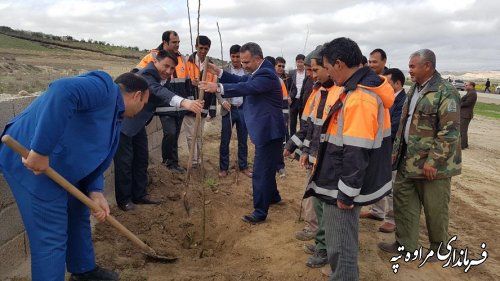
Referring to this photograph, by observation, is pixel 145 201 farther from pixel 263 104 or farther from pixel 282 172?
pixel 282 172

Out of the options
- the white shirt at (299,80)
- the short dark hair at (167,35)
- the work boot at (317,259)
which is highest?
the short dark hair at (167,35)

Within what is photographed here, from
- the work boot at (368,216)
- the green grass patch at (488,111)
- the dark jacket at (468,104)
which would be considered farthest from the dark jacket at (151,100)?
the green grass patch at (488,111)

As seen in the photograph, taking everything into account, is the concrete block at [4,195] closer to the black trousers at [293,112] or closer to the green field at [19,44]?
the black trousers at [293,112]

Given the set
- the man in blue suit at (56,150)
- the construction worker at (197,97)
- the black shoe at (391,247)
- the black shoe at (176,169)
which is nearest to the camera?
the man in blue suit at (56,150)

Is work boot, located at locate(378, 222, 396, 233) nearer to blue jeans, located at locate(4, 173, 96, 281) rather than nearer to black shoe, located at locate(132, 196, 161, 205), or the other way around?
black shoe, located at locate(132, 196, 161, 205)

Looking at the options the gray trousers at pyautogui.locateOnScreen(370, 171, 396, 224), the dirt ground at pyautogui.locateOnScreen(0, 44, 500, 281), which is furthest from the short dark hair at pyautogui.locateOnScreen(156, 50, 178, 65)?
the gray trousers at pyautogui.locateOnScreen(370, 171, 396, 224)

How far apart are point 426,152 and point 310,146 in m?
1.03

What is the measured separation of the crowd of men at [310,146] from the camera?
264 cm

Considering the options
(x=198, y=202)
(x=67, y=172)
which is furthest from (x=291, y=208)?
(x=67, y=172)

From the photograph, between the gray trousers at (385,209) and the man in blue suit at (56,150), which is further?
the gray trousers at (385,209)

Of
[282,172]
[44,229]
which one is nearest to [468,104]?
[282,172]

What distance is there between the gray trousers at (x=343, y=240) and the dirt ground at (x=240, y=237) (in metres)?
0.72

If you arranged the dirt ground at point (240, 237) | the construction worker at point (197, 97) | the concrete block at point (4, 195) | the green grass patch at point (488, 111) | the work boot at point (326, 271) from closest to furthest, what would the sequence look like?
the concrete block at point (4, 195)
the work boot at point (326, 271)
the dirt ground at point (240, 237)
the construction worker at point (197, 97)
the green grass patch at point (488, 111)

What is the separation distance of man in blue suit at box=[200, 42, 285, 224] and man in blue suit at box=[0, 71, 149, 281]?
191 cm
